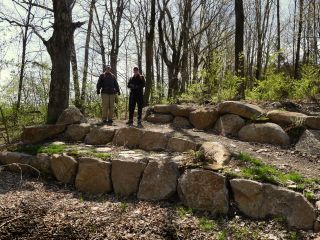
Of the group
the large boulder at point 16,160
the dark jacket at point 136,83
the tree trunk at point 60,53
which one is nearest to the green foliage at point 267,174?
the dark jacket at point 136,83

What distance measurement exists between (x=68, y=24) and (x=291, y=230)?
8.30 m

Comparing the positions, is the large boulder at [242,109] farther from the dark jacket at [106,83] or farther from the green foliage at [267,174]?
the dark jacket at [106,83]

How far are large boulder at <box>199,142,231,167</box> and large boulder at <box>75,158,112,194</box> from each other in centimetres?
204

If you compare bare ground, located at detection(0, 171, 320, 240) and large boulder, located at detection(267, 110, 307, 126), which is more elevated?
large boulder, located at detection(267, 110, 307, 126)

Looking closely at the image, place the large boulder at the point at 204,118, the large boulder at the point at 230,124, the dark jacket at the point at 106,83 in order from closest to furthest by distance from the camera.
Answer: the large boulder at the point at 230,124 → the large boulder at the point at 204,118 → the dark jacket at the point at 106,83

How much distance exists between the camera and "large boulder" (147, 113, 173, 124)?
1075 centimetres

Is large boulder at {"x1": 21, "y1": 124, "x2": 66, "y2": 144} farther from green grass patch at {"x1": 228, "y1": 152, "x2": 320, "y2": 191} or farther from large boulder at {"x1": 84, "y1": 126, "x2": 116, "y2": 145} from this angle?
green grass patch at {"x1": 228, "y1": 152, "x2": 320, "y2": 191}

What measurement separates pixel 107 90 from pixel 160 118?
5.48 ft

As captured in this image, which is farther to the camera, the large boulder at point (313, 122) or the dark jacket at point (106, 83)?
the dark jacket at point (106, 83)

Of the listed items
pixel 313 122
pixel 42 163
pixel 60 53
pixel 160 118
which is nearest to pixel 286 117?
pixel 313 122

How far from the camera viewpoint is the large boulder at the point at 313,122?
27.8 feet

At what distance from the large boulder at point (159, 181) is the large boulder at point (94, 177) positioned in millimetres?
863

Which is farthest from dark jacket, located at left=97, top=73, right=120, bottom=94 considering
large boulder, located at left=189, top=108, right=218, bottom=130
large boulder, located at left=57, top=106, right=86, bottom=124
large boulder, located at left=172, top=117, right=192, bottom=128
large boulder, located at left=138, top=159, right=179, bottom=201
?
large boulder, located at left=138, top=159, right=179, bottom=201

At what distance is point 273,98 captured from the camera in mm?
11000
